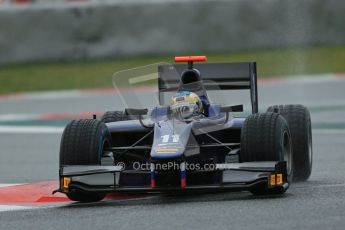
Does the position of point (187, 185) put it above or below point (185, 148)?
below

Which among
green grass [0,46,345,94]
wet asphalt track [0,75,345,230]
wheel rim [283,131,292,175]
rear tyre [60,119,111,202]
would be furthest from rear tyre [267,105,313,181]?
green grass [0,46,345,94]

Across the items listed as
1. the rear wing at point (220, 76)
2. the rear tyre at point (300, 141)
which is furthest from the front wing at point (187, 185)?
the rear wing at point (220, 76)

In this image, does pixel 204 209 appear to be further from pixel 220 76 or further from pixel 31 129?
pixel 31 129

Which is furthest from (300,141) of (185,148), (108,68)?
(108,68)

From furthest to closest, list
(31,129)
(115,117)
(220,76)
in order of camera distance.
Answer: (31,129) < (220,76) < (115,117)

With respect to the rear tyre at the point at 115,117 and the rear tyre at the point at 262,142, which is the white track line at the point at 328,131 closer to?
the rear tyre at the point at 115,117

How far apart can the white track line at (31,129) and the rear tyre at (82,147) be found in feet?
22.1

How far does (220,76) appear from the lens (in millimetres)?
11680

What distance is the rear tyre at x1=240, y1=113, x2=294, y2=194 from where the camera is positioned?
959cm

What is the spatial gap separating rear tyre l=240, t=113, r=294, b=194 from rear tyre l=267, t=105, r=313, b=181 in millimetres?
1065

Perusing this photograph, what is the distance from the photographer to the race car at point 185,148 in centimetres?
947

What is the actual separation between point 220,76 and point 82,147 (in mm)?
2334

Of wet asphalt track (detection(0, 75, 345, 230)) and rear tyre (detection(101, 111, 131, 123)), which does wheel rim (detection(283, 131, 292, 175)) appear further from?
rear tyre (detection(101, 111, 131, 123))

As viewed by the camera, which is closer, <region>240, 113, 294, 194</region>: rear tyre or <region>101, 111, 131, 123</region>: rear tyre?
<region>240, 113, 294, 194</region>: rear tyre
